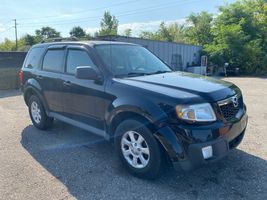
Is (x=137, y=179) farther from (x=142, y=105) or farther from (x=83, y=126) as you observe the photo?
(x=83, y=126)

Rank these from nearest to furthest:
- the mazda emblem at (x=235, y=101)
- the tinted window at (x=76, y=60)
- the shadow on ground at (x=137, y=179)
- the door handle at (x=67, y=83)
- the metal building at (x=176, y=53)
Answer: the shadow on ground at (x=137, y=179), the mazda emblem at (x=235, y=101), the tinted window at (x=76, y=60), the door handle at (x=67, y=83), the metal building at (x=176, y=53)

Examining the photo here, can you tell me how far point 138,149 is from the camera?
338 centimetres

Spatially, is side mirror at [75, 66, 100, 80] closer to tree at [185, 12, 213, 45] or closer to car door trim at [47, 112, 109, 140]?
car door trim at [47, 112, 109, 140]

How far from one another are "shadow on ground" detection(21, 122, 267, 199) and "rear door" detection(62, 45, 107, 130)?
22.6 inches

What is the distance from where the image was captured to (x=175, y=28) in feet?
158

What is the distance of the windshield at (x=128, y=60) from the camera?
393 centimetres

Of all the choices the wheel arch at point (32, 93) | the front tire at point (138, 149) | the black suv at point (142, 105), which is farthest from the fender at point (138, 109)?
Result: the wheel arch at point (32, 93)

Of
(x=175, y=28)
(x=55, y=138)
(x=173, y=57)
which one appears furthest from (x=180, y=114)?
(x=175, y=28)

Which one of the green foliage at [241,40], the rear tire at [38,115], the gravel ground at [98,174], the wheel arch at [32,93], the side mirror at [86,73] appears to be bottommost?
the gravel ground at [98,174]

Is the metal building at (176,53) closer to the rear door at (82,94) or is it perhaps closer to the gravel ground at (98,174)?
the rear door at (82,94)

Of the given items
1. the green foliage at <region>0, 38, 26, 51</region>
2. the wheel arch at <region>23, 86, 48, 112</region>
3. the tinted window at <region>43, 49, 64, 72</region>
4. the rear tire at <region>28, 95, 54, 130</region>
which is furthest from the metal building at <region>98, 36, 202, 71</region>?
the green foliage at <region>0, 38, 26, 51</region>

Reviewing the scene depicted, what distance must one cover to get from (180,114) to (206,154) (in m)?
0.54

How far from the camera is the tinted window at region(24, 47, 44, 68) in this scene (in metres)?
5.37

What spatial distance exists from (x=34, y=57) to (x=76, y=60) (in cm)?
169
